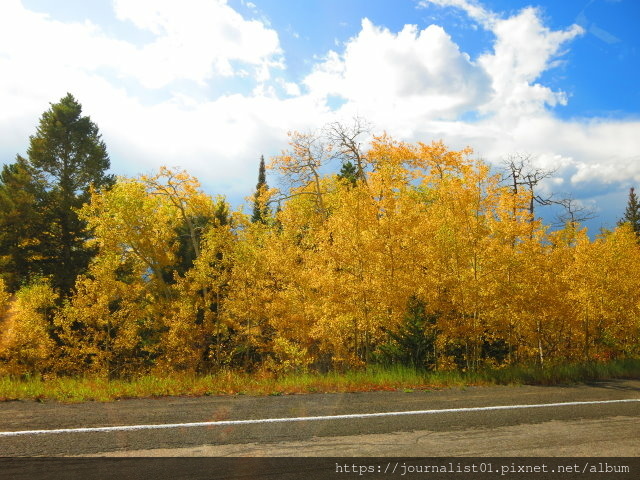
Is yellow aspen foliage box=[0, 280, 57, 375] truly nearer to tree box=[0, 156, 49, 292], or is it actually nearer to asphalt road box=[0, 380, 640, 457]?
tree box=[0, 156, 49, 292]

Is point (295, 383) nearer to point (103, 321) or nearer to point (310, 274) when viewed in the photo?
point (310, 274)

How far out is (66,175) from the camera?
3131 cm

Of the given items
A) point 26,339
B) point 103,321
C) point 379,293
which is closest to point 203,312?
point 103,321

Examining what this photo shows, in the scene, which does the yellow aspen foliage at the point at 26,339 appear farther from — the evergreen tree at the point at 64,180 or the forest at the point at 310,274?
the evergreen tree at the point at 64,180

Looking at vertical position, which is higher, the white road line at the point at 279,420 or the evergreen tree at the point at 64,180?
the evergreen tree at the point at 64,180

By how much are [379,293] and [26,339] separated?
19537mm

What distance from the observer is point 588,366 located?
11.2m

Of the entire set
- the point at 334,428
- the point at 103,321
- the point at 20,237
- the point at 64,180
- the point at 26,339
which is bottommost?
the point at 26,339

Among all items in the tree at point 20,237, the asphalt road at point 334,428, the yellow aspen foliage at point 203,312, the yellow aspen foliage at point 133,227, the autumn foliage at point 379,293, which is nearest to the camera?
the asphalt road at point 334,428

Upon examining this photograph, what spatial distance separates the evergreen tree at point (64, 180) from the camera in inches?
1101

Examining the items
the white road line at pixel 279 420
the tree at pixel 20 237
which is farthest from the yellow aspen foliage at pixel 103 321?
the white road line at pixel 279 420
